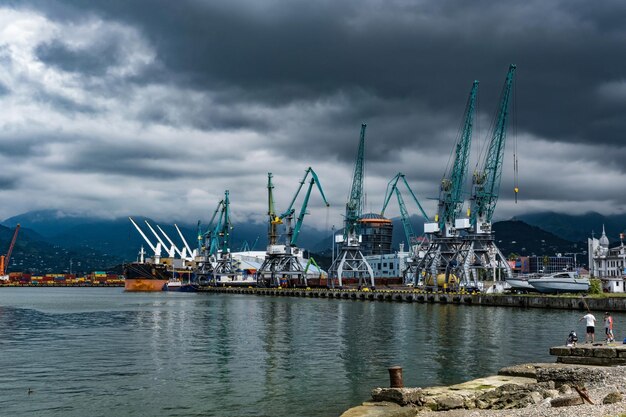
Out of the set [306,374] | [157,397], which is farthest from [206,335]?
[157,397]

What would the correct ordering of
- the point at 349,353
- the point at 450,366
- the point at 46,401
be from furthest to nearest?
the point at 349,353 < the point at 450,366 < the point at 46,401

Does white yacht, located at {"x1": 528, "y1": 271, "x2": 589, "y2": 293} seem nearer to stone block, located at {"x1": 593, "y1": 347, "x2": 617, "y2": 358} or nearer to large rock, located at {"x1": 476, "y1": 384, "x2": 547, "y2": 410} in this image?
stone block, located at {"x1": 593, "y1": 347, "x2": 617, "y2": 358}

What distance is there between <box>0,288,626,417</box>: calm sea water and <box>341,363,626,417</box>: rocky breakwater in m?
4.33

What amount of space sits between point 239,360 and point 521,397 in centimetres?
2132

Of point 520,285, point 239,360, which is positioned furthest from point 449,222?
point 239,360

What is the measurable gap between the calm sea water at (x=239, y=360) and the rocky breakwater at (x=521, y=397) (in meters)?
4.33

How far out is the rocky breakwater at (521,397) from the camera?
21.0 m

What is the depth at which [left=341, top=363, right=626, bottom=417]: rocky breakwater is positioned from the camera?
2097 cm

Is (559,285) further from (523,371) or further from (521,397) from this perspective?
(521,397)

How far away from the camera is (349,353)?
1711 inches

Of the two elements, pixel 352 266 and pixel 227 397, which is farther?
pixel 352 266

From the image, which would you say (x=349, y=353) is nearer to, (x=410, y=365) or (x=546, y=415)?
(x=410, y=365)

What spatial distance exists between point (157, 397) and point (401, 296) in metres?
102

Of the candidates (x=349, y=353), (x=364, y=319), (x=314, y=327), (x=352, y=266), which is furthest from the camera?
(x=352, y=266)
